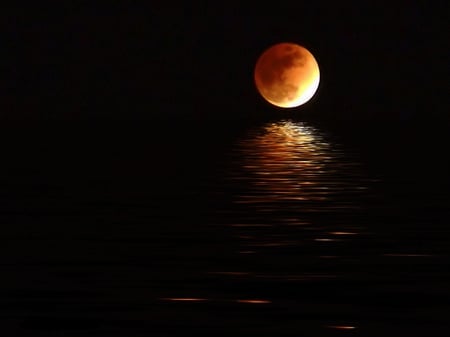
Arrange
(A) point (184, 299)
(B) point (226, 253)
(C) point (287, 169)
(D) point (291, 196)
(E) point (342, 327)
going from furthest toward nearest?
(C) point (287, 169) < (D) point (291, 196) < (B) point (226, 253) < (A) point (184, 299) < (E) point (342, 327)

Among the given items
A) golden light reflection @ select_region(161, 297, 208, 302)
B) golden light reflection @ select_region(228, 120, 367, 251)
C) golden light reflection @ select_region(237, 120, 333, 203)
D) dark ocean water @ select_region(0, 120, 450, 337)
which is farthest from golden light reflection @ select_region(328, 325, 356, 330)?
golden light reflection @ select_region(237, 120, 333, 203)

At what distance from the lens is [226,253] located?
21781 mm

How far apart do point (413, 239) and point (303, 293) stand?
22.3 ft

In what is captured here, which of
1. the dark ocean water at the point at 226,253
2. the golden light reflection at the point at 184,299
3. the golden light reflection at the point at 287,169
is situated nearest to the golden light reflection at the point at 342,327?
the dark ocean water at the point at 226,253

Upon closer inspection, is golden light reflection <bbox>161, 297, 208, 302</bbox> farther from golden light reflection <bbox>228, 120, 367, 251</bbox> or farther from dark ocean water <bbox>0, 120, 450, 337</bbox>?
golden light reflection <bbox>228, 120, 367, 251</bbox>

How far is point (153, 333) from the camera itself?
15.1 metres

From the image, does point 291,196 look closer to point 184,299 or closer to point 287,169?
point 287,169

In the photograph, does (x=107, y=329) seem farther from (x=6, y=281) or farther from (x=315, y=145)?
(x=315, y=145)

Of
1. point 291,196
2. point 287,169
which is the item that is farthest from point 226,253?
point 287,169

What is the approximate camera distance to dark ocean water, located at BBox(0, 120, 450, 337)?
1597 cm

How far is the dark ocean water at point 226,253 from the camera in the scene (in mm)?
15969

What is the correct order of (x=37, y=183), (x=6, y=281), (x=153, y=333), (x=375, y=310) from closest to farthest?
(x=153, y=333), (x=375, y=310), (x=6, y=281), (x=37, y=183)

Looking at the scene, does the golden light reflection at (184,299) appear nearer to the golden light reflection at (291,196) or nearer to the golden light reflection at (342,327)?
the golden light reflection at (342,327)

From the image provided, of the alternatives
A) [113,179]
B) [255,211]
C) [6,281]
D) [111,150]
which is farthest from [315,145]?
[6,281]
